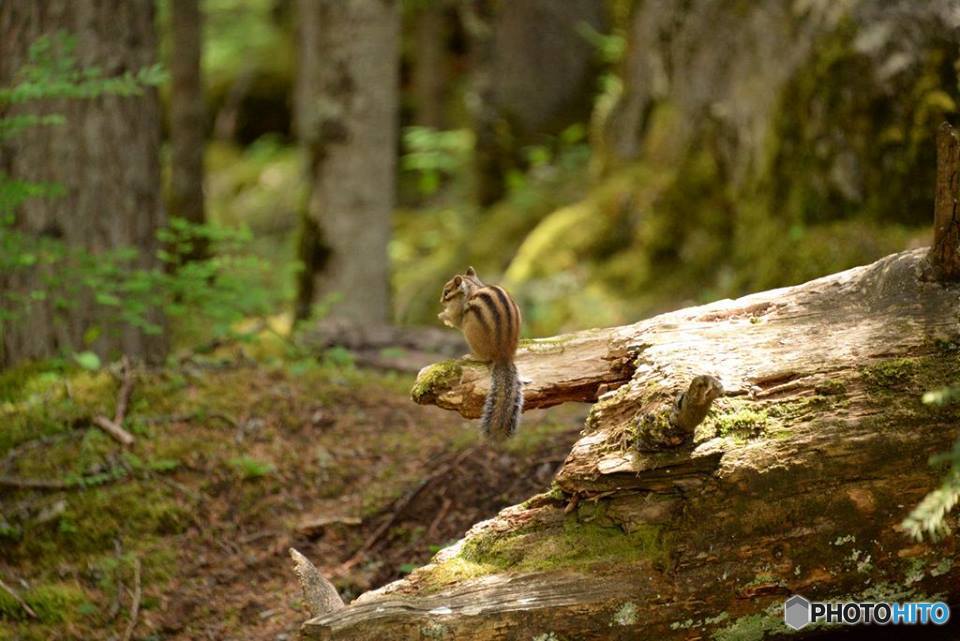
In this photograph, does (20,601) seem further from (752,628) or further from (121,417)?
(752,628)

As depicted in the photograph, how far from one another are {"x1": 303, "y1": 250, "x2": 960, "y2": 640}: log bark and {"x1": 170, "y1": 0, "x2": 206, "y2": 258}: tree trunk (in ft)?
21.9

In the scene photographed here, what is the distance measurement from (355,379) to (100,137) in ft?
7.22

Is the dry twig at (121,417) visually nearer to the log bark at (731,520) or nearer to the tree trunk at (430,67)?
the log bark at (731,520)

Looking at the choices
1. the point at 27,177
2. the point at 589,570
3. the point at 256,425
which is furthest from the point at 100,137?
the point at 589,570

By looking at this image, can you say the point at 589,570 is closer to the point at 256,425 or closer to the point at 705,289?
the point at 256,425

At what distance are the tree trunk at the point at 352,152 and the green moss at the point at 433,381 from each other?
367 centimetres

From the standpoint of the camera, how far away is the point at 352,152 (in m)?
7.33

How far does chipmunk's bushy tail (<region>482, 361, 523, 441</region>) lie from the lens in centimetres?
342

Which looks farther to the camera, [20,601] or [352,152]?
[352,152]

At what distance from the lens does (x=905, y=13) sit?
571 centimetres

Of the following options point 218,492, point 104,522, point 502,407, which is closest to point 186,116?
point 218,492

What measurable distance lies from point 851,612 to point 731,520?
489 mm

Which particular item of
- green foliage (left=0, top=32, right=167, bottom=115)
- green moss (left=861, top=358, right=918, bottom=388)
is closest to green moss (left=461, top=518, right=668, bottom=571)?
green moss (left=861, top=358, right=918, bottom=388)

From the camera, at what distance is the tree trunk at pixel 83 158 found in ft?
18.1
